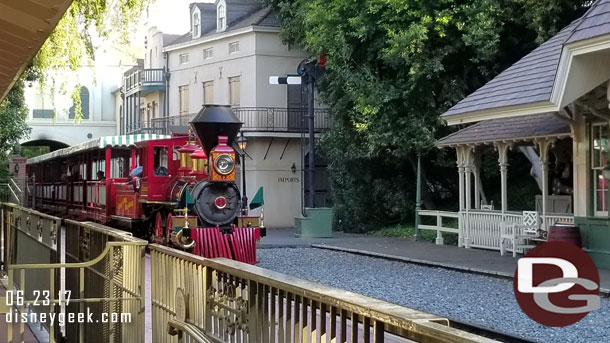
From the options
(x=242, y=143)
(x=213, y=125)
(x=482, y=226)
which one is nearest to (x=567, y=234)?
(x=482, y=226)

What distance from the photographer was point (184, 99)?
138 feet

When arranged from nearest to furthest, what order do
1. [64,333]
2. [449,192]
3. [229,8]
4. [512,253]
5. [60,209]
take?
[64,333] → [512,253] → [449,192] → [60,209] → [229,8]

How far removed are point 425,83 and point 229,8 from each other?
608 inches

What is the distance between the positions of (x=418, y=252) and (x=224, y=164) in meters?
6.51

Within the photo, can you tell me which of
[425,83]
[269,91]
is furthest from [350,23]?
[269,91]

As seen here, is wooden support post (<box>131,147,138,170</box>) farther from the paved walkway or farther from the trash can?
the trash can

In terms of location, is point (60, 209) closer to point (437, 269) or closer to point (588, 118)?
point (437, 269)

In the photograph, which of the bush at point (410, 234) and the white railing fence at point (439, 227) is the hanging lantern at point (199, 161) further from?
the bush at point (410, 234)

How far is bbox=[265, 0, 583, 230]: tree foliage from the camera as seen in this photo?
25.8 m

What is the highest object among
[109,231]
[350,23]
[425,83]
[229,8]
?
[229,8]

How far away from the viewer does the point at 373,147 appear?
95.9 ft

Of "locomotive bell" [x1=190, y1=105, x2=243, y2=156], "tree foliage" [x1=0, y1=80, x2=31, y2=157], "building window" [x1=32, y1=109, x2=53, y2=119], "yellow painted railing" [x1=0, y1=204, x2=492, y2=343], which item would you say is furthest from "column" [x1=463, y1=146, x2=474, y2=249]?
"building window" [x1=32, y1=109, x2=53, y2=119]

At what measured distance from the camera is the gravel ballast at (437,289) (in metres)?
11.5

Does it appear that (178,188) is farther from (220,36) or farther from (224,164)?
(220,36)
